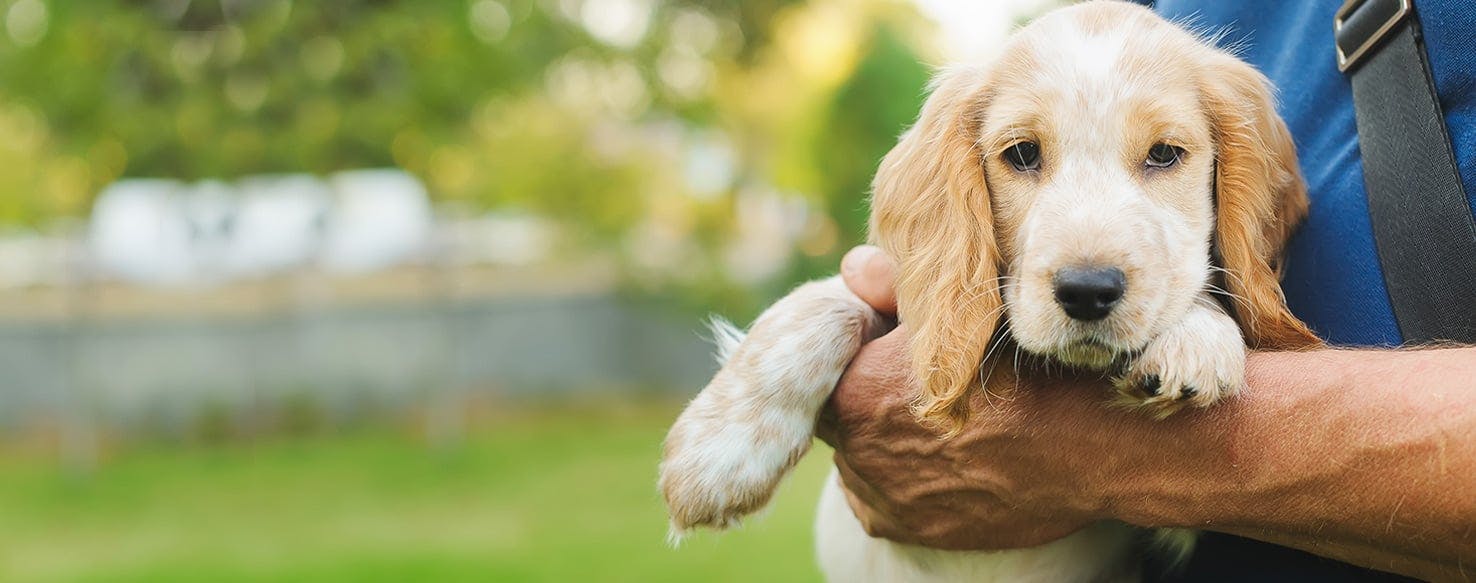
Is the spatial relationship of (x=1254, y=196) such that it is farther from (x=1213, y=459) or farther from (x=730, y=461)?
(x=730, y=461)

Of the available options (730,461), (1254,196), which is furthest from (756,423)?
(1254,196)

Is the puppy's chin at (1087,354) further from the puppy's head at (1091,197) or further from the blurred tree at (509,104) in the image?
the blurred tree at (509,104)

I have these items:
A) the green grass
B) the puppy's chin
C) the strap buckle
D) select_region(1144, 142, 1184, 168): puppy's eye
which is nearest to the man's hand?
the puppy's chin

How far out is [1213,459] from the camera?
92.1 inches

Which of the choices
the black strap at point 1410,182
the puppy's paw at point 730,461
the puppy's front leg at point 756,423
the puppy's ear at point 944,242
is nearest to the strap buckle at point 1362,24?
the black strap at point 1410,182

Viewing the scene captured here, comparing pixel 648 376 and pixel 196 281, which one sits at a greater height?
pixel 196 281

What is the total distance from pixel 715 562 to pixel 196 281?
857cm

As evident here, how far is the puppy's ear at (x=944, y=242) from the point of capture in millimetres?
2584

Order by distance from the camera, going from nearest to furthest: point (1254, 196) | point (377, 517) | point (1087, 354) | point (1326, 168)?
point (1087, 354) → point (1254, 196) → point (1326, 168) → point (377, 517)

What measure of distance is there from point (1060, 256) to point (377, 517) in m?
10.5

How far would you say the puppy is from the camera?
2.38 metres

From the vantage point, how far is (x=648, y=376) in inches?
758

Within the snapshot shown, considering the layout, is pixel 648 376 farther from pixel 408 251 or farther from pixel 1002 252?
pixel 1002 252

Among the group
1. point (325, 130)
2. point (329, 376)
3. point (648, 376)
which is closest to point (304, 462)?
point (329, 376)
